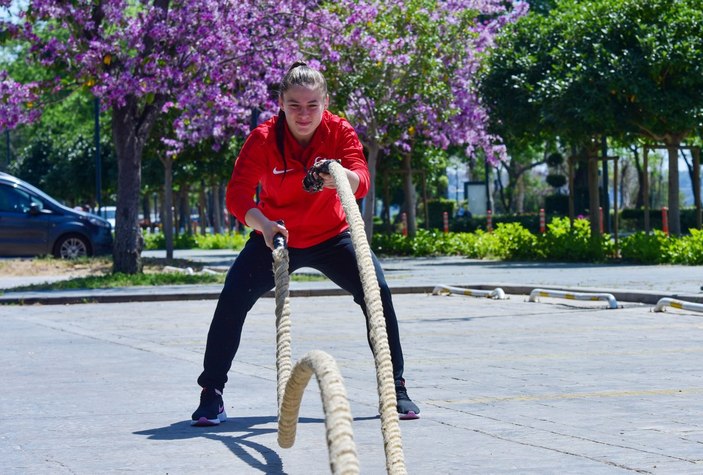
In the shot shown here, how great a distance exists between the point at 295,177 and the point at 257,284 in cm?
60

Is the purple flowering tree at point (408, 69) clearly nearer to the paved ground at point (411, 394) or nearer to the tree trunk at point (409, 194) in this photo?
the tree trunk at point (409, 194)

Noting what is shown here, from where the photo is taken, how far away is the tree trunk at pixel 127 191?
2050 cm

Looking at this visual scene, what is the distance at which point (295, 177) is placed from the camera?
5.79 m

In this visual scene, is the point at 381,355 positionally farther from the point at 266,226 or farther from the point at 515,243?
the point at 515,243

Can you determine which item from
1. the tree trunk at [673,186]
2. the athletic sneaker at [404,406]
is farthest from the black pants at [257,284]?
the tree trunk at [673,186]

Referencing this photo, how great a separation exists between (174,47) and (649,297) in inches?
337

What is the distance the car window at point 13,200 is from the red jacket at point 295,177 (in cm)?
2298

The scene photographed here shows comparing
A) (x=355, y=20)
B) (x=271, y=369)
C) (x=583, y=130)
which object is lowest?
(x=271, y=369)

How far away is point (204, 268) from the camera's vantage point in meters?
24.5

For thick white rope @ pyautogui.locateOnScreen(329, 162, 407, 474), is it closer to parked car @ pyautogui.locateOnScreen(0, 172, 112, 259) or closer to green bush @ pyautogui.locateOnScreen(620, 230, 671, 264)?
green bush @ pyautogui.locateOnScreen(620, 230, 671, 264)

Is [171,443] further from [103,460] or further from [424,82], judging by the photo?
[424,82]

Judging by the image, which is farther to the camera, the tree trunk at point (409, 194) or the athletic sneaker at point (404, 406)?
the tree trunk at point (409, 194)

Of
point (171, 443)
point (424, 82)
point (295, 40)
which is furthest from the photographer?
point (424, 82)

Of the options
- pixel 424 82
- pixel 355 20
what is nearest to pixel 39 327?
pixel 355 20
